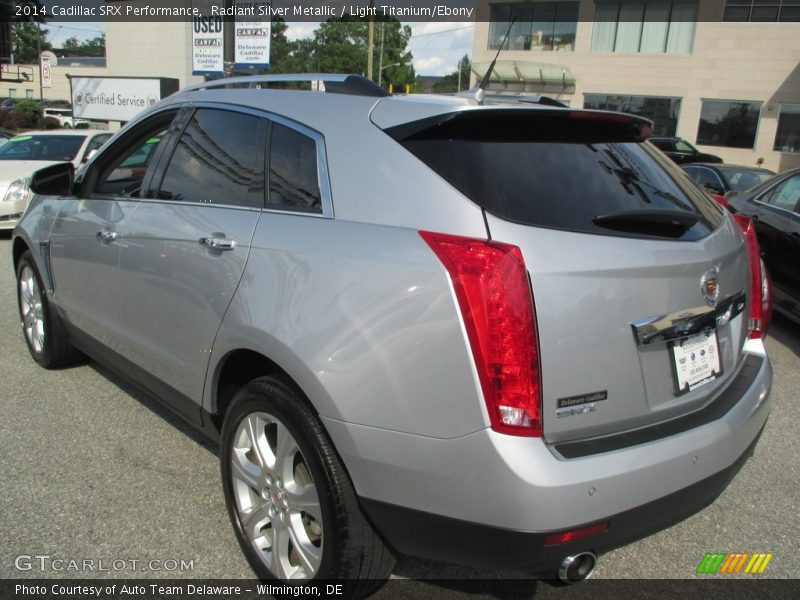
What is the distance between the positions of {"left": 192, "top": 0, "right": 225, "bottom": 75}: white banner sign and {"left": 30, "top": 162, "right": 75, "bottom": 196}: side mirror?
1689cm

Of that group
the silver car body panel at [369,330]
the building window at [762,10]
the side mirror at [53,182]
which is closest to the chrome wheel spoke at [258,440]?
the silver car body panel at [369,330]

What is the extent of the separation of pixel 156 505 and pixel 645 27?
105 feet

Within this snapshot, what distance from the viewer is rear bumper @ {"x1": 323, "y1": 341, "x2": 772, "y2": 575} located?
175 cm

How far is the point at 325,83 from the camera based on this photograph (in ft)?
8.38

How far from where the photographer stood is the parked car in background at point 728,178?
384 inches

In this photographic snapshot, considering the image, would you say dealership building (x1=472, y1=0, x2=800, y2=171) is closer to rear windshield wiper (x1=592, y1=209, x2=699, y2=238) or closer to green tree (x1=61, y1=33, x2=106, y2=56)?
rear windshield wiper (x1=592, y1=209, x2=699, y2=238)

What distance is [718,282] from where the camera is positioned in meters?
2.18

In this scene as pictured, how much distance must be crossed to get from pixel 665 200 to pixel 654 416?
76cm

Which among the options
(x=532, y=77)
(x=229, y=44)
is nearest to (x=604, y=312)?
(x=229, y=44)

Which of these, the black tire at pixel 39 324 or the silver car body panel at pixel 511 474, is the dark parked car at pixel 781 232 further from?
the black tire at pixel 39 324

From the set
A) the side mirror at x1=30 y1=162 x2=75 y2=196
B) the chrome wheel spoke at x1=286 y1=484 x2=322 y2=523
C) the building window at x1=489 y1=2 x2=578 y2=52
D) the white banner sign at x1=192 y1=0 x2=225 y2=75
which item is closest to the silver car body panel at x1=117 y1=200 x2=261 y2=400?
the chrome wheel spoke at x1=286 y1=484 x2=322 y2=523

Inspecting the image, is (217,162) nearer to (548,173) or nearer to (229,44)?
(548,173)

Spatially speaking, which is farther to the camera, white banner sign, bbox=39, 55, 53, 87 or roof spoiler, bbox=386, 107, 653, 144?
white banner sign, bbox=39, 55, 53, 87

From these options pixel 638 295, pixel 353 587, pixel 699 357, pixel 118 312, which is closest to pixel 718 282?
pixel 699 357
